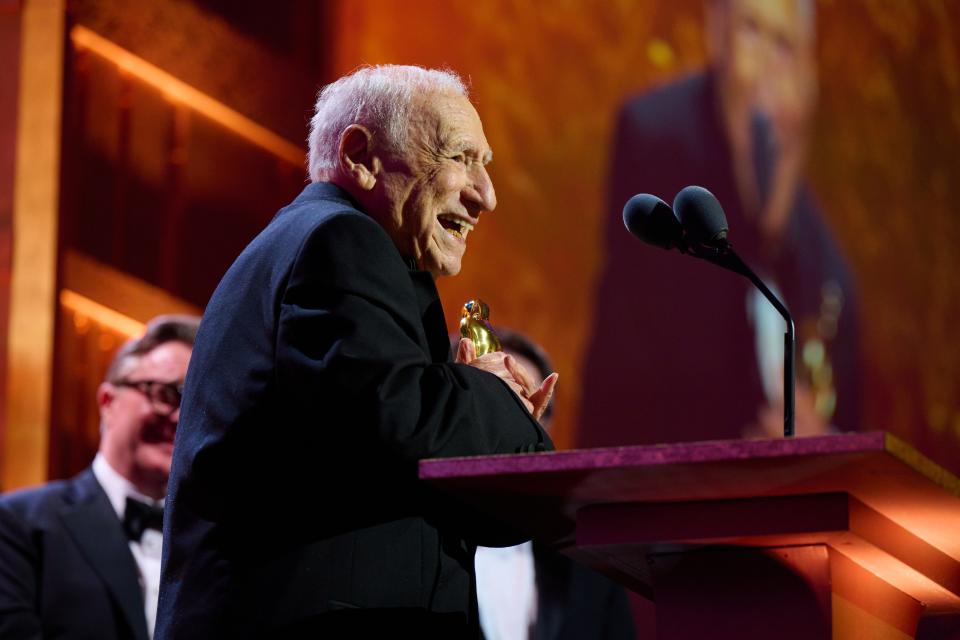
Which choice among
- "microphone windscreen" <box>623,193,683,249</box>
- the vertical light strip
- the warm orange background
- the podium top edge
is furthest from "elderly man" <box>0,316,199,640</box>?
the podium top edge

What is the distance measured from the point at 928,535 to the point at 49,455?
3254mm

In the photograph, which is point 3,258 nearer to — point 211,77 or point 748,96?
point 211,77

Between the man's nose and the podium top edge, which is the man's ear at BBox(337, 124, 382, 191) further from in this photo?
the podium top edge

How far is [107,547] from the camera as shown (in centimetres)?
370

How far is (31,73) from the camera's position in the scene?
15.5 ft

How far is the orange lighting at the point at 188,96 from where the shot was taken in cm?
500

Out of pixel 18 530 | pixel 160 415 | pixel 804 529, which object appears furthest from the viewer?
pixel 160 415

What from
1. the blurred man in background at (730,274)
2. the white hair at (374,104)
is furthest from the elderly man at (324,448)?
the blurred man in background at (730,274)

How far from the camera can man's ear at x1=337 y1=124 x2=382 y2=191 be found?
242cm

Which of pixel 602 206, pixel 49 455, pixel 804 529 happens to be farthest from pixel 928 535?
pixel 602 206

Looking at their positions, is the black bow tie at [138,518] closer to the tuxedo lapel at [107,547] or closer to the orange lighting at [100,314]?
the tuxedo lapel at [107,547]

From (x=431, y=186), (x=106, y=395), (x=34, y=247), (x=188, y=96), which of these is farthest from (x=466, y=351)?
(x=188, y=96)

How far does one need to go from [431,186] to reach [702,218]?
436 millimetres

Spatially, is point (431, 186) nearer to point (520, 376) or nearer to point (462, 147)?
point (462, 147)
